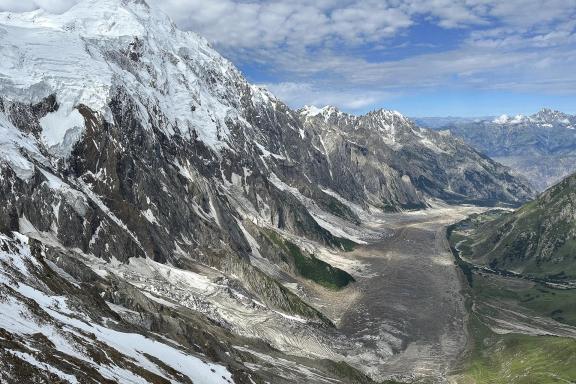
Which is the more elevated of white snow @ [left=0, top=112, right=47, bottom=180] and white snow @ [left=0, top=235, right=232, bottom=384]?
white snow @ [left=0, top=112, right=47, bottom=180]

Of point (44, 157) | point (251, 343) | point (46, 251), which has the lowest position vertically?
point (251, 343)

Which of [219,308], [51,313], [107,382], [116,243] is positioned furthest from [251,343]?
[107,382]

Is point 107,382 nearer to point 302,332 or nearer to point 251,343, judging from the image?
point 251,343

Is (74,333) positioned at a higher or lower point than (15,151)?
lower

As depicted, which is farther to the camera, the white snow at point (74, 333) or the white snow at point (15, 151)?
the white snow at point (15, 151)

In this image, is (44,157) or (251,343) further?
(44,157)

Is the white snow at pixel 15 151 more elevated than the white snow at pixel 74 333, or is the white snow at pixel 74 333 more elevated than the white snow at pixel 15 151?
the white snow at pixel 15 151

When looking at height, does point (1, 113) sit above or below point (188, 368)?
above

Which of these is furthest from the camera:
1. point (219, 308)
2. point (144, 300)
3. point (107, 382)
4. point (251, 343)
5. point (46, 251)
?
point (219, 308)

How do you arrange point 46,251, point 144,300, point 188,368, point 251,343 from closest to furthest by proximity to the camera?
point 188,368, point 46,251, point 144,300, point 251,343

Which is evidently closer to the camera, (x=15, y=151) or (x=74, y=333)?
(x=74, y=333)

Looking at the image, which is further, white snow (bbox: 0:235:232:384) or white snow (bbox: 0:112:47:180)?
white snow (bbox: 0:112:47:180)
